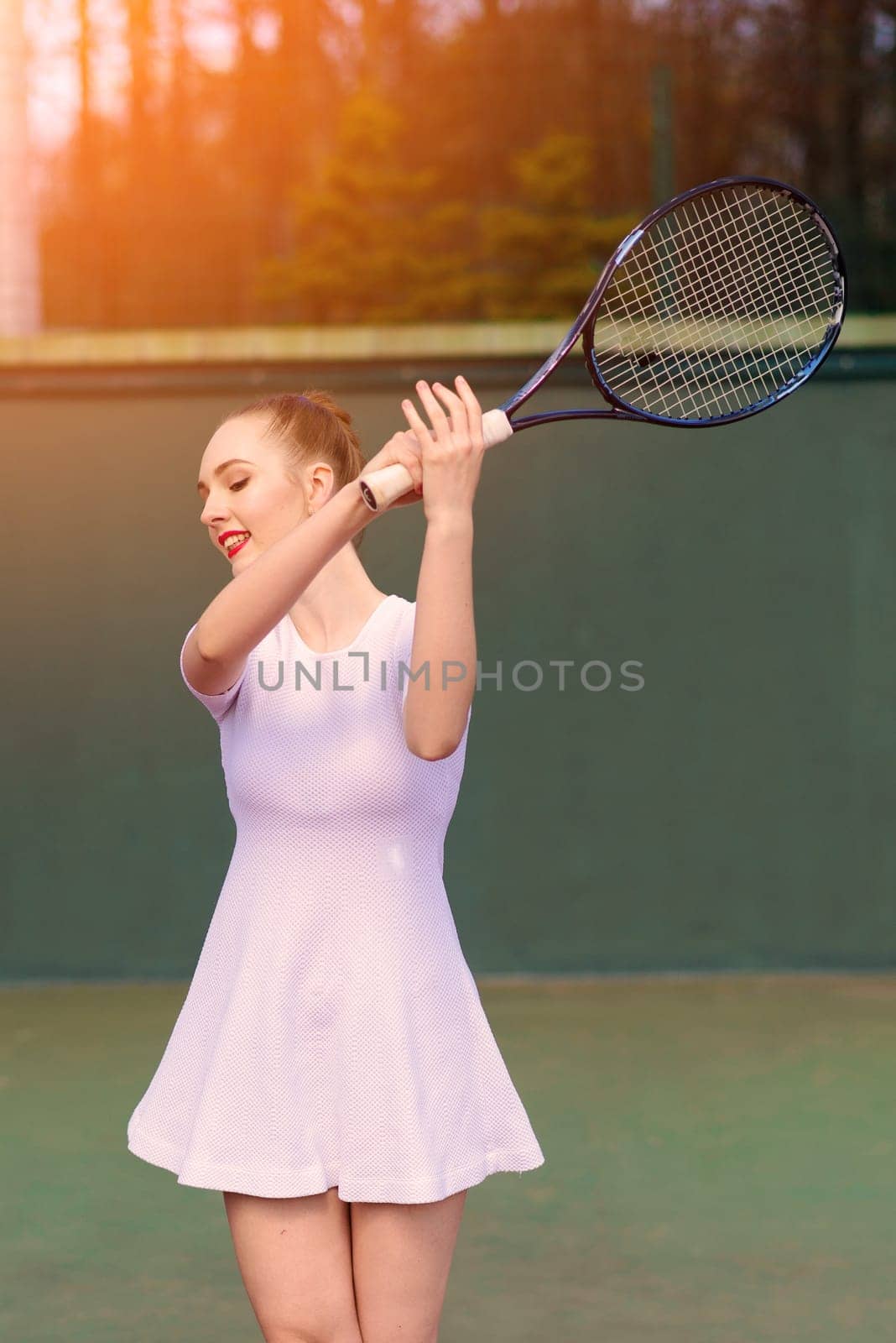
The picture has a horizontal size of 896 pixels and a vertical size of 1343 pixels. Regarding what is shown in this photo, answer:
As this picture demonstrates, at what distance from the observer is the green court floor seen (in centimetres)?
299

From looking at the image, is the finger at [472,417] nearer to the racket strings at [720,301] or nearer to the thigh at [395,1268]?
the thigh at [395,1268]

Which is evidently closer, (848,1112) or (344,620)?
(344,620)

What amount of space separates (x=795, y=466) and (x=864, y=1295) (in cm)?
304

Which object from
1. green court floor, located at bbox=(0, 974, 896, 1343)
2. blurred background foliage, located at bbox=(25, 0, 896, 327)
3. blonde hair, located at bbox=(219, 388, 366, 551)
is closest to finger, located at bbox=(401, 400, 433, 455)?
blonde hair, located at bbox=(219, 388, 366, 551)

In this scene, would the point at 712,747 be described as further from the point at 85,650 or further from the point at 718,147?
the point at 718,147

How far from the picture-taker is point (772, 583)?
5.51 meters

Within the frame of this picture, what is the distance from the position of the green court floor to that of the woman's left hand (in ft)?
5.54

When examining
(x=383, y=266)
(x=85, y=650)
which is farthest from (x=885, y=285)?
(x=85, y=650)

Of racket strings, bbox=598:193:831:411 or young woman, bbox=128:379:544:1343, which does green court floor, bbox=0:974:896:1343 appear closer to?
young woman, bbox=128:379:544:1343

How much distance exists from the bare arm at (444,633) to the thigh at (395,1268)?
0.50 meters

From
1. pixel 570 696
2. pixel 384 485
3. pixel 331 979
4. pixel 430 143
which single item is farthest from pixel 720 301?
pixel 430 143

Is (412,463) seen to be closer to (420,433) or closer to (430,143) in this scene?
(420,433)

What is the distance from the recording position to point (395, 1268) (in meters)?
1.84

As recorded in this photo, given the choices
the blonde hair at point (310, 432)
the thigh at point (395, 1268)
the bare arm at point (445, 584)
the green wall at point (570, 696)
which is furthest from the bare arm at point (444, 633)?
the green wall at point (570, 696)
